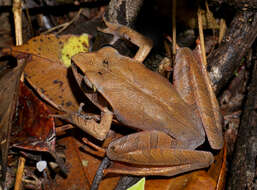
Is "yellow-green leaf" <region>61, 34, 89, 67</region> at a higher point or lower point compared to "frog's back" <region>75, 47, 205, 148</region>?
higher

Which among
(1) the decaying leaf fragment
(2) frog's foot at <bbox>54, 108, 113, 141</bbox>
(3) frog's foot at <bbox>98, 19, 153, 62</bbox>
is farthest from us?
(3) frog's foot at <bbox>98, 19, 153, 62</bbox>

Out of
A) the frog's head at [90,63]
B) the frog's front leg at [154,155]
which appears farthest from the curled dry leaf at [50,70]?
the frog's front leg at [154,155]

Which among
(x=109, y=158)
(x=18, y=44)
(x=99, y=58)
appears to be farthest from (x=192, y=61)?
(x=18, y=44)

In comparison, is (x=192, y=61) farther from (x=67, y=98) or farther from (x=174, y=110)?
(x=67, y=98)

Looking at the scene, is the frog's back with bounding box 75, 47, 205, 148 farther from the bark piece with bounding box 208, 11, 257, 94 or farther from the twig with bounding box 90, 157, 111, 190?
the bark piece with bounding box 208, 11, 257, 94

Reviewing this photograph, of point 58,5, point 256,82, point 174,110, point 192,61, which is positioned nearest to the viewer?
point 174,110

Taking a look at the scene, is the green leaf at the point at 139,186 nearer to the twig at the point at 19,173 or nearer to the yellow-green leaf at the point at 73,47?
the twig at the point at 19,173

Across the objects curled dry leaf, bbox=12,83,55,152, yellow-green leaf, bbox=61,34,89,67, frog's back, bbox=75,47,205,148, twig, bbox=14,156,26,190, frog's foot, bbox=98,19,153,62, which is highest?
frog's foot, bbox=98,19,153,62

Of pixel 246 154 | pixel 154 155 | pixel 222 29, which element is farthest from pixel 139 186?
pixel 222 29

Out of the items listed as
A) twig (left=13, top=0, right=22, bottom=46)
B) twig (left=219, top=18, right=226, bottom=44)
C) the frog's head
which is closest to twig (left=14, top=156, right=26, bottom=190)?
the frog's head
